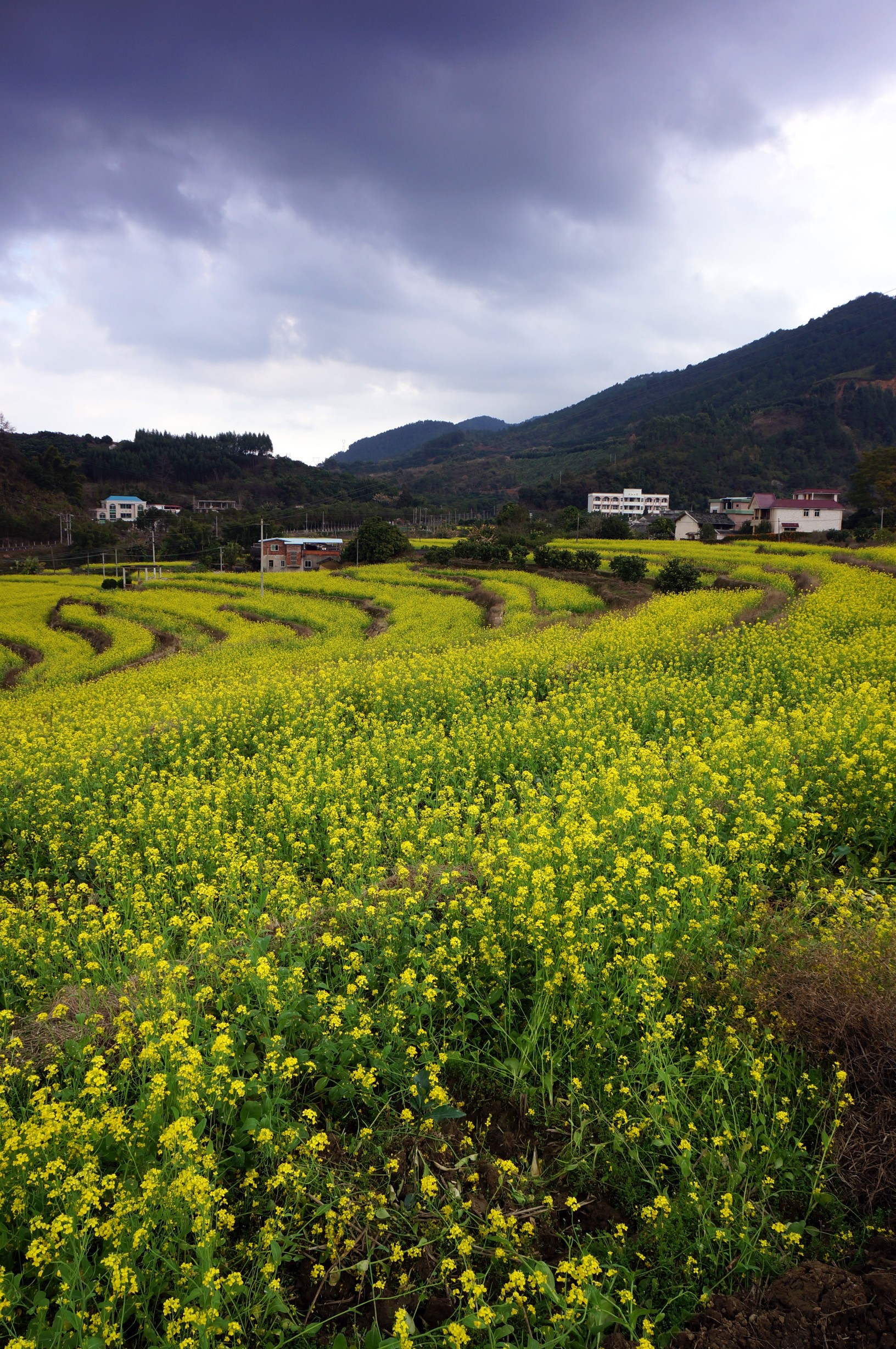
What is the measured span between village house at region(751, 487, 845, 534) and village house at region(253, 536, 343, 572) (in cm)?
4080

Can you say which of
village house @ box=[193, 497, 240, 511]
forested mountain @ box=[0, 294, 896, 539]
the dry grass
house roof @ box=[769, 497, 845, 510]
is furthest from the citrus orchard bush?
village house @ box=[193, 497, 240, 511]

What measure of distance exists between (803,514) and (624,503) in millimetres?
37905

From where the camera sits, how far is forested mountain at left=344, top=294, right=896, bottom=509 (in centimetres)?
10869

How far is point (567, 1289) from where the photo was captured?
278 cm

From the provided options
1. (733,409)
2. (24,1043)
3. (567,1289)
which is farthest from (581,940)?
(733,409)

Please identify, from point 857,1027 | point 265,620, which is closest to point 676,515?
point 265,620

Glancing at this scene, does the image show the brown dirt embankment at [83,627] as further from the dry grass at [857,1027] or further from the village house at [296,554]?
the dry grass at [857,1027]

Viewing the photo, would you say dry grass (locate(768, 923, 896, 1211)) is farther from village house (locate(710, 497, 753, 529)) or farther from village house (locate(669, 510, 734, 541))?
village house (locate(710, 497, 753, 529))

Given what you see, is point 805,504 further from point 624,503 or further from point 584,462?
point 584,462

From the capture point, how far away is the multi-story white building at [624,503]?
328ft

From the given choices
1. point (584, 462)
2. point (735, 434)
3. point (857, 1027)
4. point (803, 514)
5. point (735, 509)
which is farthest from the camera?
point (584, 462)

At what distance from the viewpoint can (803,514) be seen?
6538 cm

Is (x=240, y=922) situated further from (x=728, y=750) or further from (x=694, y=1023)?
(x=728, y=750)

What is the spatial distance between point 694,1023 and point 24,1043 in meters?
3.98
